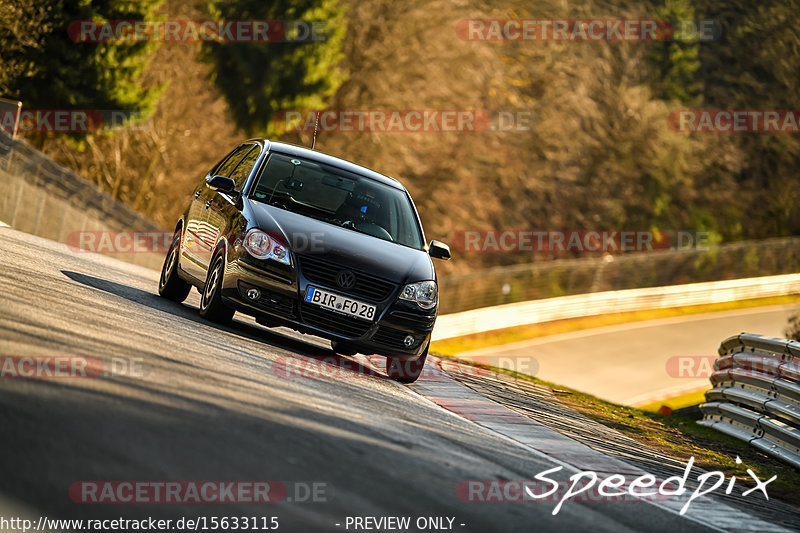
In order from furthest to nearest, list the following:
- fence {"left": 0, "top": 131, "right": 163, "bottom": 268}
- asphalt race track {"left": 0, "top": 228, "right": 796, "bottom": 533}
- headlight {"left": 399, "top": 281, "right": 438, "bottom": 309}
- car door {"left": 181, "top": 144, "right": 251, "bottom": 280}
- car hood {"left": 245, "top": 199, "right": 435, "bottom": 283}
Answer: fence {"left": 0, "top": 131, "right": 163, "bottom": 268} < car door {"left": 181, "top": 144, "right": 251, "bottom": 280} < headlight {"left": 399, "top": 281, "right": 438, "bottom": 309} < car hood {"left": 245, "top": 199, "right": 435, "bottom": 283} < asphalt race track {"left": 0, "top": 228, "right": 796, "bottom": 533}

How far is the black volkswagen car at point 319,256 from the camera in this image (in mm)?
8953

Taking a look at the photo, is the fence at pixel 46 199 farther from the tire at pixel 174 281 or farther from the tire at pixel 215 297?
the tire at pixel 215 297

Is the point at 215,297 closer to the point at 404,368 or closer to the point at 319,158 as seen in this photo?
the point at 404,368

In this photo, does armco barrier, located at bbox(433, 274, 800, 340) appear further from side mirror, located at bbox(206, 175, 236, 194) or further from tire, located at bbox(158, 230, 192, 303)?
side mirror, located at bbox(206, 175, 236, 194)

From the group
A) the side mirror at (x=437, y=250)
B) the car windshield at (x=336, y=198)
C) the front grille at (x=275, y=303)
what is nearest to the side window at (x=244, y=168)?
the car windshield at (x=336, y=198)

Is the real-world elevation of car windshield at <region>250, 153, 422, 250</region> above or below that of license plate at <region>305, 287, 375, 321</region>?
above

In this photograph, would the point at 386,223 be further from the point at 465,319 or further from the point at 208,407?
the point at 465,319

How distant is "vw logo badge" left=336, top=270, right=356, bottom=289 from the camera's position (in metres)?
8.95

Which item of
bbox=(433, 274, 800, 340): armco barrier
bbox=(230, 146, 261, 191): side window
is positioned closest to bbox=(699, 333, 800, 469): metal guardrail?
Result: bbox=(230, 146, 261, 191): side window

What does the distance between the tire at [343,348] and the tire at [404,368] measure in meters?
0.38

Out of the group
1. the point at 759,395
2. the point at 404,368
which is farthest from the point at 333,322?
the point at 759,395

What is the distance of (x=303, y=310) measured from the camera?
8.94m

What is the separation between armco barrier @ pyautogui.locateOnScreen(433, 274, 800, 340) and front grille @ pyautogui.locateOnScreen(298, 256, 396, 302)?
2136 centimetres

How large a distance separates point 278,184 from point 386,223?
1168 mm
